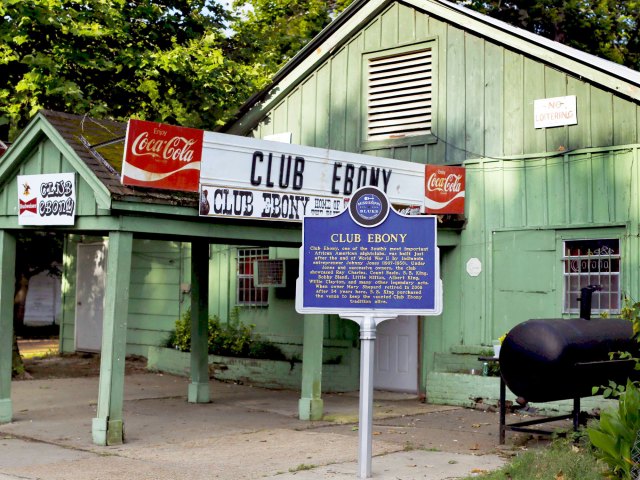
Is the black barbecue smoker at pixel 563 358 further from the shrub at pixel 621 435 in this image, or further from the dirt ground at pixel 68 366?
the dirt ground at pixel 68 366

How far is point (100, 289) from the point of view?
788 inches

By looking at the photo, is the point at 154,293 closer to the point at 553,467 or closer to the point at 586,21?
the point at 553,467

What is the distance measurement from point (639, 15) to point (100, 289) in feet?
49.5

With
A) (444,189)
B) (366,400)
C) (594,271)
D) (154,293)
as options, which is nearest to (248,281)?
(154,293)

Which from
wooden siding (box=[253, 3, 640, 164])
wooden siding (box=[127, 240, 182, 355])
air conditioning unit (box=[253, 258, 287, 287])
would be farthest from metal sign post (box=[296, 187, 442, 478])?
wooden siding (box=[127, 240, 182, 355])

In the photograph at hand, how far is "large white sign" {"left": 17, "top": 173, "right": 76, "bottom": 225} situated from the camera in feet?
34.6

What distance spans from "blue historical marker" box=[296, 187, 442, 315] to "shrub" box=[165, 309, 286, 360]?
26.0 feet

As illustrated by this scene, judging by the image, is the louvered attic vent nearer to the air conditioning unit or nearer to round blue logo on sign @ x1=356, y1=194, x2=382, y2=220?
the air conditioning unit

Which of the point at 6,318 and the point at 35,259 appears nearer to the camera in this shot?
the point at 6,318

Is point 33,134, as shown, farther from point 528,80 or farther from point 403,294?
point 528,80

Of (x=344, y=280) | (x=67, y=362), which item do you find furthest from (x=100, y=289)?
(x=344, y=280)

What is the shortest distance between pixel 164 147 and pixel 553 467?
5.33 m

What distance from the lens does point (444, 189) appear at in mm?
13656

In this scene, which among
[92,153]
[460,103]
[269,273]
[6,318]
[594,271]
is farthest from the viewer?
[269,273]
